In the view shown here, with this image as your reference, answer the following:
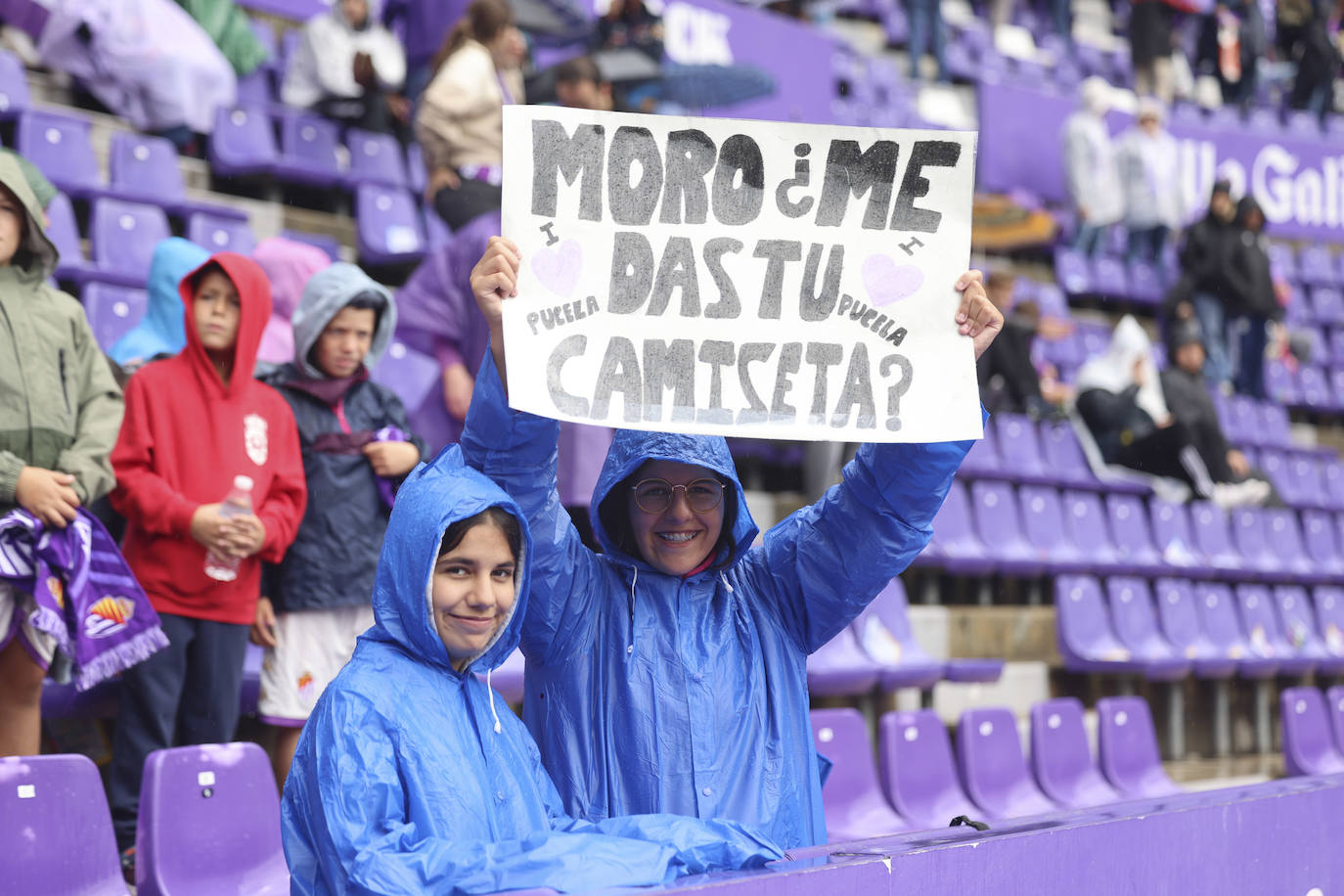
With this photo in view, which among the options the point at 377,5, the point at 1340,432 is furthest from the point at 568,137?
the point at 1340,432

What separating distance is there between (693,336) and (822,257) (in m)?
0.25

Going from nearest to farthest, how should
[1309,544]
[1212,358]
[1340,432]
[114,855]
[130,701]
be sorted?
1. [114,855]
2. [130,701]
3. [1309,544]
4. [1212,358]
5. [1340,432]

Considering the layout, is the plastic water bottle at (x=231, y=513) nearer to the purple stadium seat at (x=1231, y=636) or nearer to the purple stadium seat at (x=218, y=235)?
the purple stadium seat at (x=218, y=235)

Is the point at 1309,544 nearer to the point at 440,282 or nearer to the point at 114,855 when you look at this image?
the point at 440,282

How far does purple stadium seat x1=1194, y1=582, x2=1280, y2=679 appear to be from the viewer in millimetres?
6523

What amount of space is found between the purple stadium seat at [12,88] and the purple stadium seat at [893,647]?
147 inches

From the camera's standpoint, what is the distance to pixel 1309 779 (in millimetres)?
2836

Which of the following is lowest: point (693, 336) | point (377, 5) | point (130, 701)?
point (130, 701)

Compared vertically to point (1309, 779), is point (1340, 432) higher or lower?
higher

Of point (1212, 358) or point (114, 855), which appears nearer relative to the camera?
point (114, 855)

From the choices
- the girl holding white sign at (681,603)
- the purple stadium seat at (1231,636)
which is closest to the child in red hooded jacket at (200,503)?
the girl holding white sign at (681,603)

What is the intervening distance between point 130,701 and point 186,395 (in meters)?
0.70

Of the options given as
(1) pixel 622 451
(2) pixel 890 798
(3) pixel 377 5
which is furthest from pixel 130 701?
(3) pixel 377 5

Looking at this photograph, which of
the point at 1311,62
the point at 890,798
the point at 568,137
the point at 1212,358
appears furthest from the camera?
the point at 1311,62
